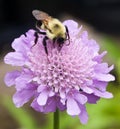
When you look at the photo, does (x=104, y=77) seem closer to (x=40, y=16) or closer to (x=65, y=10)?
(x=40, y=16)

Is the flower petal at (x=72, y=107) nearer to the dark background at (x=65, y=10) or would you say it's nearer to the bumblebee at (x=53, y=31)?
the bumblebee at (x=53, y=31)

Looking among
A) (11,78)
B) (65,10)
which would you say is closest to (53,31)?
(11,78)

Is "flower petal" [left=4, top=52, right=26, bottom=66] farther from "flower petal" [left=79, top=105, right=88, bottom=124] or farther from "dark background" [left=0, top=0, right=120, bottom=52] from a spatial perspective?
"dark background" [left=0, top=0, right=120, bottom=52]

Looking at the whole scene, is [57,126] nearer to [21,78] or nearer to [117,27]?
[21,78]

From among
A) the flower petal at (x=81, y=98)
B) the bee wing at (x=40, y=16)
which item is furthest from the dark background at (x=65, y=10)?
the flower petal at (x=81, y=98)

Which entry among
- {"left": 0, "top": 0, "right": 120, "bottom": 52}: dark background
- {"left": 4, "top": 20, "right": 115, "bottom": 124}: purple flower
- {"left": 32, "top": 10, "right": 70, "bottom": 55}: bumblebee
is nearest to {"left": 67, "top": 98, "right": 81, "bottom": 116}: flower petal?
{"left": 4, "top": 20, "right": 115, "bottom": 124}: purple flower

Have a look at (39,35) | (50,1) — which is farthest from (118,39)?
(39,35)
